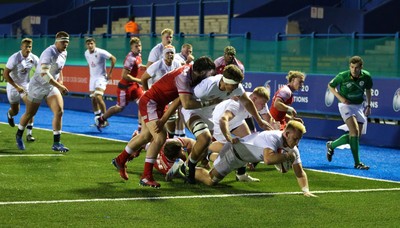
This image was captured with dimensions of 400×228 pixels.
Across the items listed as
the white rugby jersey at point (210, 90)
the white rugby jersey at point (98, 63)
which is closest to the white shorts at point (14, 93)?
the white rugby jersey at point (98, 63)

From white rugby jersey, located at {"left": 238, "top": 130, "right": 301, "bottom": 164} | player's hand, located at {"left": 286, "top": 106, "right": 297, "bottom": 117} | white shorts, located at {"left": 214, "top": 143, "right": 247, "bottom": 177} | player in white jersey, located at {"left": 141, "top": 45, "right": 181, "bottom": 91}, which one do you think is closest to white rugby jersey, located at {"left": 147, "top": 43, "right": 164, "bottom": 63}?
player in white jersey, located at {"left": 141, "top": 45, "right": 181, "bottom": 91}

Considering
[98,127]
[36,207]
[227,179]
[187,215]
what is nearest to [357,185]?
[227,179]

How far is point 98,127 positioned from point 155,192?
10573mm

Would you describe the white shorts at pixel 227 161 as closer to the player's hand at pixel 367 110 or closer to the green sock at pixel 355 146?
the green sock at pixel 355 146

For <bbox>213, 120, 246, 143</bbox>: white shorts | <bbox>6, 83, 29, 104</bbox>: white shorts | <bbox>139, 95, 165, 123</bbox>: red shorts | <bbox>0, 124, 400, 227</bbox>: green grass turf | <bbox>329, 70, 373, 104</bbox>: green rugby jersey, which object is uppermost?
<bbox>329, 70, 373, 104</bbox>: green rugby jersey

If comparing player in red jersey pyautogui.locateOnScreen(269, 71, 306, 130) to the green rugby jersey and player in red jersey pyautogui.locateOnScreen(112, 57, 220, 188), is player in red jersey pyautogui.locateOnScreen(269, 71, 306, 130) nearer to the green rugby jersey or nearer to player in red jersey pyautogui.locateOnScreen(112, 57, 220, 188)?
the green rugby jersey

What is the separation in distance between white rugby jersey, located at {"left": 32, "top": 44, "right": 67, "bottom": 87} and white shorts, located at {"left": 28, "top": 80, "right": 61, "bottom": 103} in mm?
72

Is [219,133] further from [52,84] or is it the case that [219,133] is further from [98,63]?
[98,63]

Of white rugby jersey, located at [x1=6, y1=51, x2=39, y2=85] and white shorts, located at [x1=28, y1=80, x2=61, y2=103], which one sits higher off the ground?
white rugby jersey, located at [x1=6, y1=51, x2=39, y2=85]

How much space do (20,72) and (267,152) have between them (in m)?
9.33

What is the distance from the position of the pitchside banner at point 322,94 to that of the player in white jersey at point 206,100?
27.0 feet

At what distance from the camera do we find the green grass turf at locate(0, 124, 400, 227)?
10.2 m

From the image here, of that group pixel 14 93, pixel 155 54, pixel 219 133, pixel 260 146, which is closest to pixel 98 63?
pixel 14 93

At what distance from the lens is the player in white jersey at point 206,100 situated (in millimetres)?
12133
